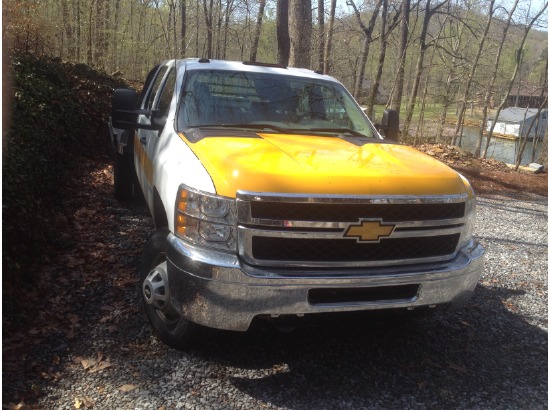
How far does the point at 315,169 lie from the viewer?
9.30 feet

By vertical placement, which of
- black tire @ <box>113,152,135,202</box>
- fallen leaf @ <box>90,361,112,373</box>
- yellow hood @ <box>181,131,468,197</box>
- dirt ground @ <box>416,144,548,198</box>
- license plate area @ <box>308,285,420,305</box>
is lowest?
dirt ground @ <box>416,144,548,198</box>

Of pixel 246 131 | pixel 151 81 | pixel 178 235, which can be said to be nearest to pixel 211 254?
pixel 178 235

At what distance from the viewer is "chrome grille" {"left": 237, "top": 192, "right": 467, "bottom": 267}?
2.67m

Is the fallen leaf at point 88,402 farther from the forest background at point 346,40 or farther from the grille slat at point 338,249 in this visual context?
the forest background at point 346,40

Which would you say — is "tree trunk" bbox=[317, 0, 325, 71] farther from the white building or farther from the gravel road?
the gravel road

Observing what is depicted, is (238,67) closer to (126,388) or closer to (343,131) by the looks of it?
(343,131)

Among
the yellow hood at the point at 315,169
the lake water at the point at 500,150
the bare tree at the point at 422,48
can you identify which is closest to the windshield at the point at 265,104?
the yellow hood at the point at 315,169

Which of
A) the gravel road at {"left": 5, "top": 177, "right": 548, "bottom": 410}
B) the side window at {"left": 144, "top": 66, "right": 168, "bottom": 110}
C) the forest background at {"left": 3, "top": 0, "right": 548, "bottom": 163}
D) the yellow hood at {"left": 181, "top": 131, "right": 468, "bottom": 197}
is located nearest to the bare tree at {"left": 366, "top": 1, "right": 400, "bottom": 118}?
the forest background at {"left": 3, "top": 0, "right": 548, "bottom": 163}

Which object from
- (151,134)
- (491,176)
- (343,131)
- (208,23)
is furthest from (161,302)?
(208,23)

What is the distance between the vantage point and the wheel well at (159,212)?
11.2 feet

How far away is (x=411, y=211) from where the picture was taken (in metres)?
2.92

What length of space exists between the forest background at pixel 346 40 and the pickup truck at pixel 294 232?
7.58 meters

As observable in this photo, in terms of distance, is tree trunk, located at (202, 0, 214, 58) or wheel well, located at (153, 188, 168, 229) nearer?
wheel well, located at (153, 188, 168, 229)

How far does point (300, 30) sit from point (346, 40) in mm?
12570
